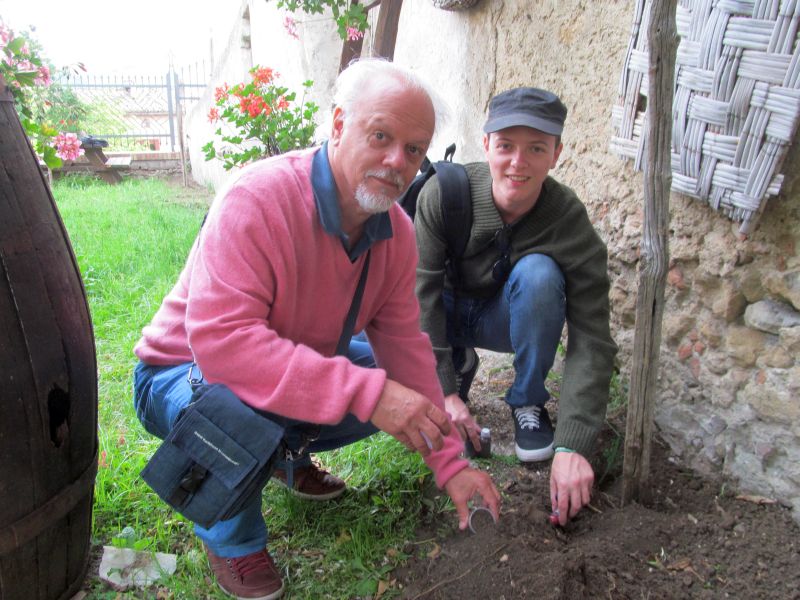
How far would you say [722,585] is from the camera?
1.76m

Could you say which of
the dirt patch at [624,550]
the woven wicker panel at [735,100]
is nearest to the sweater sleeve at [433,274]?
the dirt patch at [624,550]

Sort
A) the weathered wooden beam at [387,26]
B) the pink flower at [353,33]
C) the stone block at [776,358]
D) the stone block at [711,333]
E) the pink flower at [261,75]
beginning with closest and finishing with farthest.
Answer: the stone block at [776,358] → the stone block at [711,333] → the weathered wooden beam at [387,26] → the pink flower at [353,33] → the pink flower at [261,75]

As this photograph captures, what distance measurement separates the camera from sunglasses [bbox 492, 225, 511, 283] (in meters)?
2.32

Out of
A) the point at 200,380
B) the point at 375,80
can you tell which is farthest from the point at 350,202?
the point at 200,380

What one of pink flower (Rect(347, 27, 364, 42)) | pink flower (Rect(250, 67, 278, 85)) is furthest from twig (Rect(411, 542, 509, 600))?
pink flower (Rect(250, 67, 278, 85))

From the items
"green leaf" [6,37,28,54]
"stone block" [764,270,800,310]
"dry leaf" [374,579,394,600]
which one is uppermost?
"green leaf" [6,37,28,54]

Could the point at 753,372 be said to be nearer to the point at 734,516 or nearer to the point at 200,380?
the point at 734,516

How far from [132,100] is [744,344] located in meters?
17.6

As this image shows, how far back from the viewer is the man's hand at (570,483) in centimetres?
195

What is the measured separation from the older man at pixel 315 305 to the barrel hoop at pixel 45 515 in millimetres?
266

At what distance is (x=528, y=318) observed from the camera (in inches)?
87.5

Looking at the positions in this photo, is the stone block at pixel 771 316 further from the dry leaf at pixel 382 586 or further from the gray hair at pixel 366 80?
the dry leaf at pixel 382 586

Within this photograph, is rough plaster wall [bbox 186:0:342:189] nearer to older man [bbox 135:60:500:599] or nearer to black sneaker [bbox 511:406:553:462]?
black sneaker [bbox 511:406:553:462]

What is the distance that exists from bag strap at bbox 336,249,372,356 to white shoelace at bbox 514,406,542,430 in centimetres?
82
